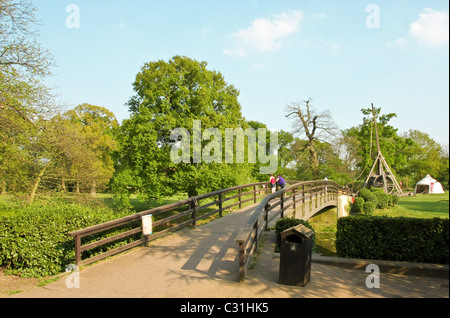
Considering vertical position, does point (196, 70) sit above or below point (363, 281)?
above

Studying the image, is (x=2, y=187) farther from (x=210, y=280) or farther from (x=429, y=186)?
(x=429, y=186)

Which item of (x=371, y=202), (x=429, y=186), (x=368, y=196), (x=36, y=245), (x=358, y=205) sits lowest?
(x=358, y=205)

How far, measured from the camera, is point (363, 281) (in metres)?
6.27

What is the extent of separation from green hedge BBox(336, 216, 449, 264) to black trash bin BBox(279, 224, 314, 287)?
1846 mm

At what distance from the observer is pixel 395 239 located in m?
7.25

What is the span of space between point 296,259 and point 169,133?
15.1 meters

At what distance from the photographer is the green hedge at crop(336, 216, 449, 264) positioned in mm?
6898

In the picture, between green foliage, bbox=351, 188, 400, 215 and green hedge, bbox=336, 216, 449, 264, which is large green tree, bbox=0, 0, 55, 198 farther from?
green foliage, bbox=351, 188, 400, 215

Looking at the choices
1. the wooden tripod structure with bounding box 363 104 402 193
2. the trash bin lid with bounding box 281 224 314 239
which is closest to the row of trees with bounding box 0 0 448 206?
the trash bin lid with bounding box 281 224 314 239

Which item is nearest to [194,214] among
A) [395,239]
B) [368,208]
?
[395,239]

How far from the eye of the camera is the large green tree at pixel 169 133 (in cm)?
1900
